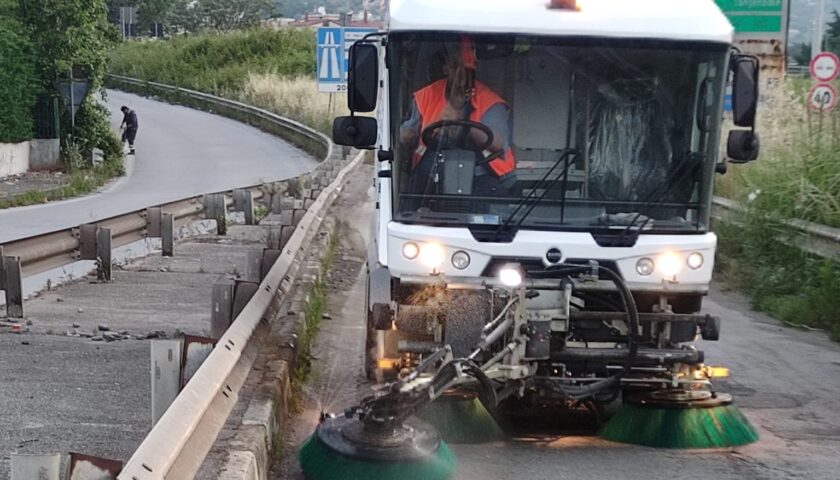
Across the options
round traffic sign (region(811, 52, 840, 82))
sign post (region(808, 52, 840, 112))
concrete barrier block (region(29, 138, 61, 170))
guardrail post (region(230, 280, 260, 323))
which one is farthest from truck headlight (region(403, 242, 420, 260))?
concrete barrier block (region(29, 138, 61, 170))

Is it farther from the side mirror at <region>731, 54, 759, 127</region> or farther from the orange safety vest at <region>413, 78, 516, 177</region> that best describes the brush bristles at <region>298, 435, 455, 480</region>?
the side mirror at <region>731, 54, 759, 127</region>

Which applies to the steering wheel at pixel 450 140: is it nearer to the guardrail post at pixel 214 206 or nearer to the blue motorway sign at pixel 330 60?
Result: the guardrail post at pixel 214 206

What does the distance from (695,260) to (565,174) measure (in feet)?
3.12

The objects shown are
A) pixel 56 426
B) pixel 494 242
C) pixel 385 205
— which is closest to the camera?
pixel 56 426

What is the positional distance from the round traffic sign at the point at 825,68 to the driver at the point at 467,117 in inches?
483

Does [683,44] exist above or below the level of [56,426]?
above

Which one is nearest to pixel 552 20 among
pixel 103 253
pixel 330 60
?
pixel 103 253

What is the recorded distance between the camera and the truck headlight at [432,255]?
22.9ft

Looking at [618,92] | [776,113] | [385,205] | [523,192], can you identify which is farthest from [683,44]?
[776,113]

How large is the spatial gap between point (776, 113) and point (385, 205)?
11191mm

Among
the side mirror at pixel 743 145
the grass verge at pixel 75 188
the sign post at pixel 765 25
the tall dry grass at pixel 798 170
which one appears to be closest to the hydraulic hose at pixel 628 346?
the side mirror at pixel 743 145

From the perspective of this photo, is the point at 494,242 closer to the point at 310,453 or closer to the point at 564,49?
the point at 564,49

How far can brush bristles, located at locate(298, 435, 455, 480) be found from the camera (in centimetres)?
569

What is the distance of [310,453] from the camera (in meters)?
6.04
